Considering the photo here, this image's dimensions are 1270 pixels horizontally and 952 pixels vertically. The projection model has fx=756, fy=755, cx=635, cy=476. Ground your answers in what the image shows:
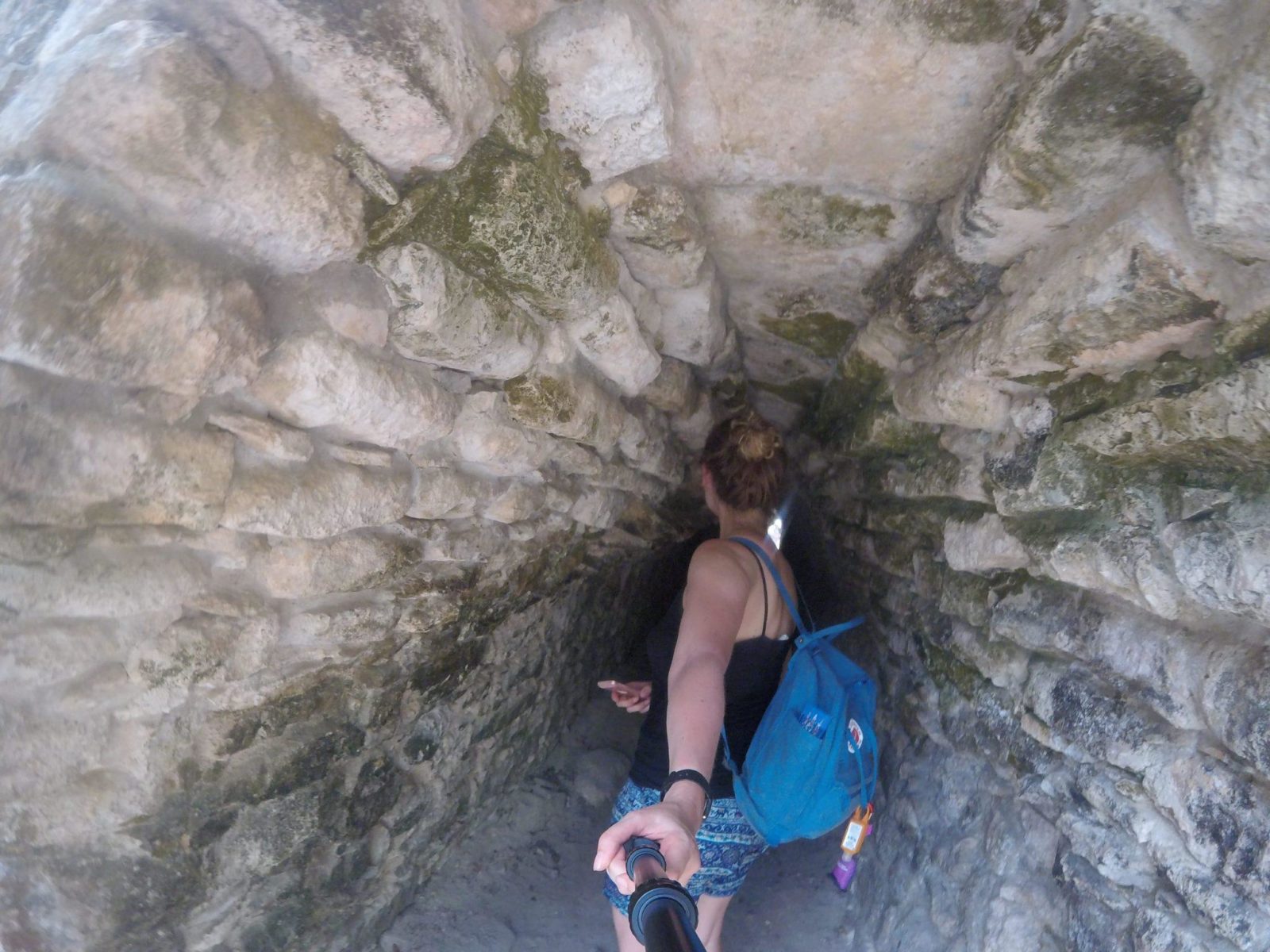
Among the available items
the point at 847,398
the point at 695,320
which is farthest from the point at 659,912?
the point at 847,398

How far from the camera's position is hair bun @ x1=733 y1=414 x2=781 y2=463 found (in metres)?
1.96

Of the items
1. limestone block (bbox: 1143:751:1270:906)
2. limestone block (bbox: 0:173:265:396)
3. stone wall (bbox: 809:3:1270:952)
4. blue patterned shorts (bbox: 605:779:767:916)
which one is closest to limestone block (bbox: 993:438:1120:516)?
stone wall (bbox: 809:3:1270:952)

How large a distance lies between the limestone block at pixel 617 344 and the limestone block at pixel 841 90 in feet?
0.96

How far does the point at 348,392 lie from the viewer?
1.12 m

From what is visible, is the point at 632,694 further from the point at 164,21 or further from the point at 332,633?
the point at 164,21

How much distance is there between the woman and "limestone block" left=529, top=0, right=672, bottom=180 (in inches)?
34.0

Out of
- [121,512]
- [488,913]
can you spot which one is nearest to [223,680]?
[121,512]

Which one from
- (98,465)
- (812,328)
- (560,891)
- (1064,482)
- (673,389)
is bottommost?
(560,891)

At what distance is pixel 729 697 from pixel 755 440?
0.65 m

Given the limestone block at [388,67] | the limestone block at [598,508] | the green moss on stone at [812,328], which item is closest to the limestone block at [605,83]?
the limestone block at [388,67]

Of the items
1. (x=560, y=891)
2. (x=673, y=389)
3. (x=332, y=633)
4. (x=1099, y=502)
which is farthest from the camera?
(x=560, y=891)

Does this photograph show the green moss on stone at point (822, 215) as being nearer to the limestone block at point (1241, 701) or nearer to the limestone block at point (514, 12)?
the limestone block at point (514, 12)

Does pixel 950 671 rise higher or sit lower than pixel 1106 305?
lower

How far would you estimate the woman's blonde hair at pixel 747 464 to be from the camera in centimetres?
195
